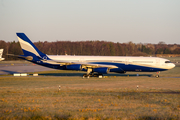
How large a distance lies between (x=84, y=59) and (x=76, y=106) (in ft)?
96.5

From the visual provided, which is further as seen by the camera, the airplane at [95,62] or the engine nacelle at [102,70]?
the airplane at [95,62]

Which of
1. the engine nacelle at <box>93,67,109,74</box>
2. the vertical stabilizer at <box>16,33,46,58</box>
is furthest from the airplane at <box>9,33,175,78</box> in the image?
the engine nacelle at <box>93,67,109,74</box>

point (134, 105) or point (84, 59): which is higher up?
point (84, 59)

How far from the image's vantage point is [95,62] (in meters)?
47.7

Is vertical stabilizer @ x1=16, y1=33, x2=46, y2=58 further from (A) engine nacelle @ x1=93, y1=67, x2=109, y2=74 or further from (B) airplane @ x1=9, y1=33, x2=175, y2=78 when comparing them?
(A) engine nacelle @ x1=93, y1=67, x2=109, y2=74

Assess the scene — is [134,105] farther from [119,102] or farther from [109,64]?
[109,64]

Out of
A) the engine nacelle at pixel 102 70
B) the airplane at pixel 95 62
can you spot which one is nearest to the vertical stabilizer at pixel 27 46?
the airplane at pixel 95 62

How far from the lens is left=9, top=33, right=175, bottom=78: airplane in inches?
1825

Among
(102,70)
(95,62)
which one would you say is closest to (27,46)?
(95,62)

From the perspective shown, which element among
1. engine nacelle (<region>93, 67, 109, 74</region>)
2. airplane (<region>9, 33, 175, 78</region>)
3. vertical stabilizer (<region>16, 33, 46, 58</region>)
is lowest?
engine nacelle (<region>93, 67, 109, 74</region>)

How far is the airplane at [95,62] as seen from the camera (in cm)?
4634

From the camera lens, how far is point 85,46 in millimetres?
184375

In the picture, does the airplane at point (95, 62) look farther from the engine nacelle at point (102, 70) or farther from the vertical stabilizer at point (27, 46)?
the engine nacelle at point (102, 70)

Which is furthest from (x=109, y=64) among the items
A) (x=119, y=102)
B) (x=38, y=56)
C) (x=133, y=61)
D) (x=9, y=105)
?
(x=9, y=105)
